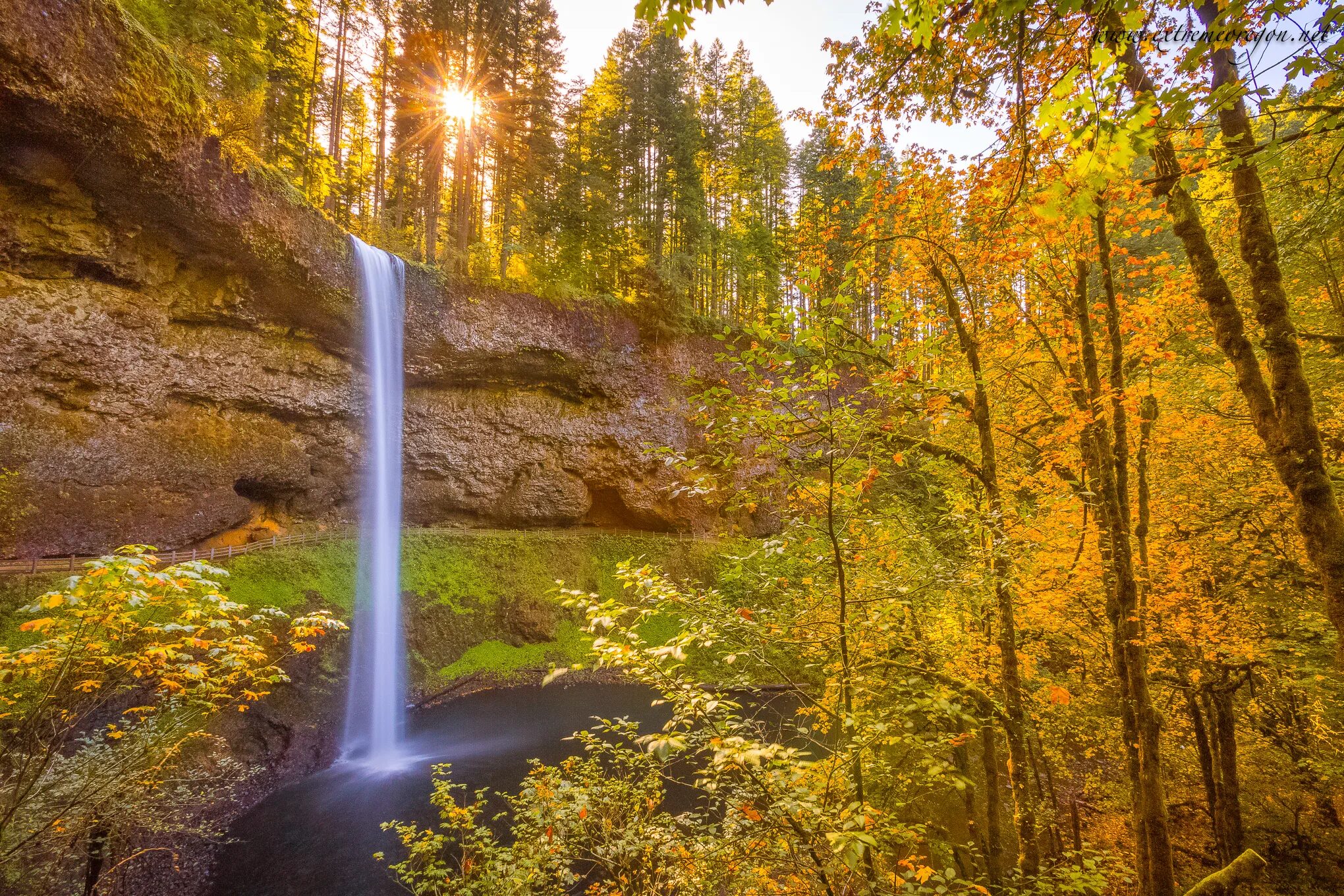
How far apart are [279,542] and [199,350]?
6115 mm

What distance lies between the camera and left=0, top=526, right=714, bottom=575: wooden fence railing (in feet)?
36.5

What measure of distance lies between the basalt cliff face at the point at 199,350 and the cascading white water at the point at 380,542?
573 millimetres

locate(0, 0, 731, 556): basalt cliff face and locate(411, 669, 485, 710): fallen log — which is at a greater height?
locate(0, 0, 731, 556): basalt cliff face

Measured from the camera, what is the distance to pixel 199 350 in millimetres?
14672

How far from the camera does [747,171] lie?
26031mm

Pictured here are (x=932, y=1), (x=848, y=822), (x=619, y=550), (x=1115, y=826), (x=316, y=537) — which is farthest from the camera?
(x=619, y=550)

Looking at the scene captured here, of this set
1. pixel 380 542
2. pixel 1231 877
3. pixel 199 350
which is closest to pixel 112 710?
pixel 380 542

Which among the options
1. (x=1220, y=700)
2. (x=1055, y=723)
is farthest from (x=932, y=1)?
(x=1055, y=723)

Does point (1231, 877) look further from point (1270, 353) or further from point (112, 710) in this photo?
point (112, 710)

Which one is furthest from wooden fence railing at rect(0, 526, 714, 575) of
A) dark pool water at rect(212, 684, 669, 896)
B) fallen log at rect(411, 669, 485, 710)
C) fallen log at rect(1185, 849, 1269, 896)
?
fallen log at rect(1185, 849, 1269, 896)

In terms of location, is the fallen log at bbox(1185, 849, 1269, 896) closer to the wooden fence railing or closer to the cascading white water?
the cascading white water

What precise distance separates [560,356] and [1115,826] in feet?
66.2

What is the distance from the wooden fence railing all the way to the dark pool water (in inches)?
238

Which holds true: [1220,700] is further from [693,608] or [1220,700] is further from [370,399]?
[370,399]
